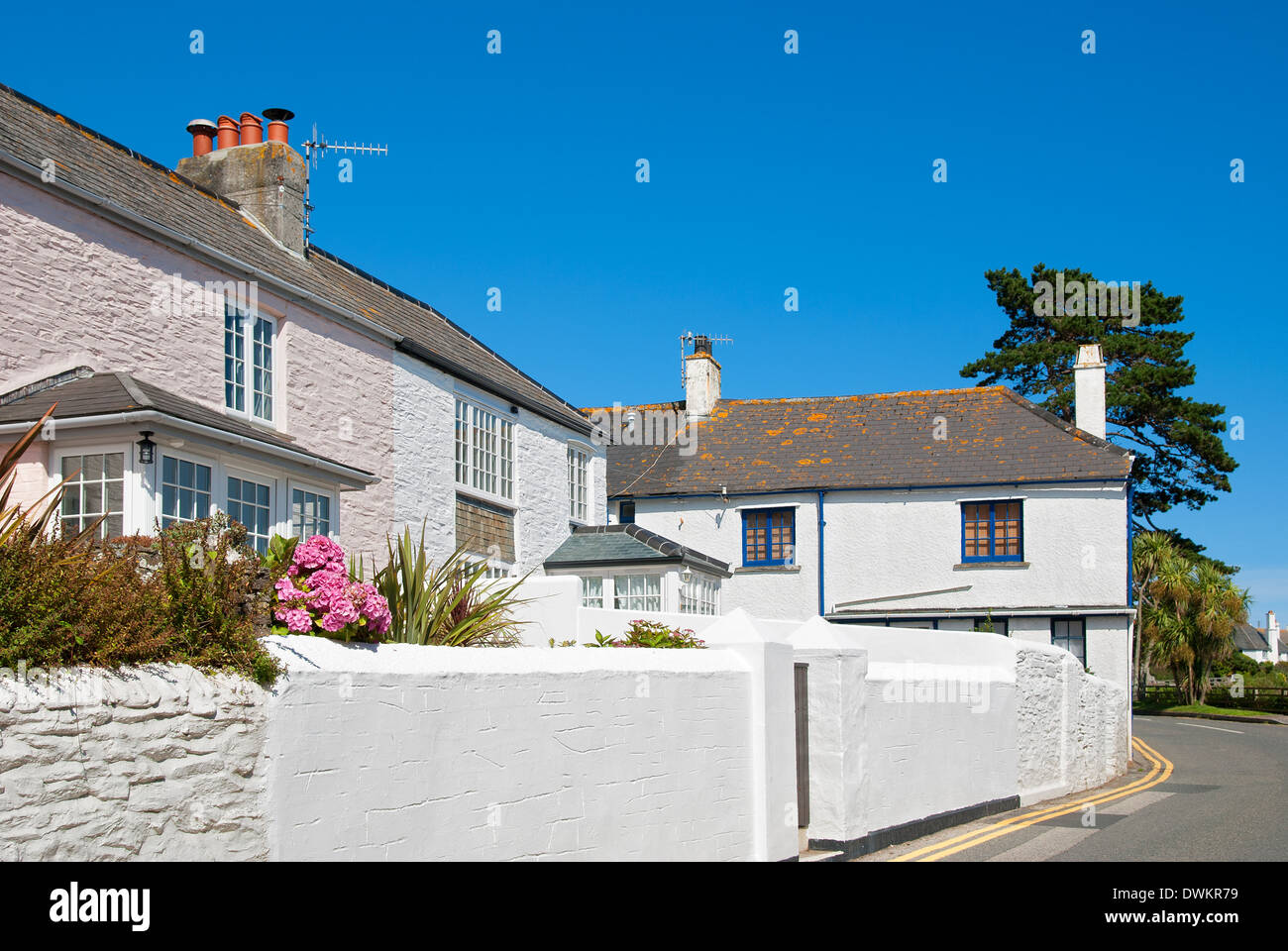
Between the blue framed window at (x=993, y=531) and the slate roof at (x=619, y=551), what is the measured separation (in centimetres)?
994

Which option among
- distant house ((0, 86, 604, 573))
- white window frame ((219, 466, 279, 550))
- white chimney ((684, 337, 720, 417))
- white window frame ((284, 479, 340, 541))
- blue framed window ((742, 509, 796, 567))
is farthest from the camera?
white chimney ((684, 337, 720, 417))

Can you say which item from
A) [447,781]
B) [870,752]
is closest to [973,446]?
[870,752]

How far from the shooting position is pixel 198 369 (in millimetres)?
14109

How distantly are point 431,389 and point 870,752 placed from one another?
32.3 feet

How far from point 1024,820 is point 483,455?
1035 centimetres

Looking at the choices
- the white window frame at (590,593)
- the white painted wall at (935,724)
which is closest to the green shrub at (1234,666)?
the white painted wall at (935,724)

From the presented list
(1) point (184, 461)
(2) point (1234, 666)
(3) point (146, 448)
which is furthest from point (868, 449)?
(2) point (1234, 666)

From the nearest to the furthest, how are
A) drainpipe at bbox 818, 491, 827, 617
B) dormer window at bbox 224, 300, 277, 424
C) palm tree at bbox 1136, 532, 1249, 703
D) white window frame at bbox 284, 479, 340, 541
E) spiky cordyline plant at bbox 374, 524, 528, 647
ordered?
1. spiky cordyline plant at bbox 374, 524, 528, 647
2. white window frame at bbox 284, 479, 340, 541
3. dormer window at bbox 224, 300, 277, 424
4. drainpipe at bbox 818, 491, 827, 617
5. palm tree at bbox 1136, 532, 1249, 703

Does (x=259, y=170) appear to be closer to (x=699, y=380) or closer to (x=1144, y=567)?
(x=699, y=380)

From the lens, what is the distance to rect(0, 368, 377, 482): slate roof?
1118 centimetres

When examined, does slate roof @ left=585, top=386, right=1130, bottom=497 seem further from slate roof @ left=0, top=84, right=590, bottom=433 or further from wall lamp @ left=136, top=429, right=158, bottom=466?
wall lamp @ left=136, top=429, right=158, bottom=466

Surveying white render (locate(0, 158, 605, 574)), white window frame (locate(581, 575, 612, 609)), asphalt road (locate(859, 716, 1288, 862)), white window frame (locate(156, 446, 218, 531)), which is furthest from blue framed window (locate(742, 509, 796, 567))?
white window frame (locate(156, 446, 218, 531))

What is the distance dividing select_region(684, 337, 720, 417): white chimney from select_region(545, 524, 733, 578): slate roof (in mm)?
12312

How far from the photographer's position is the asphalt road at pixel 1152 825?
11.3 m
